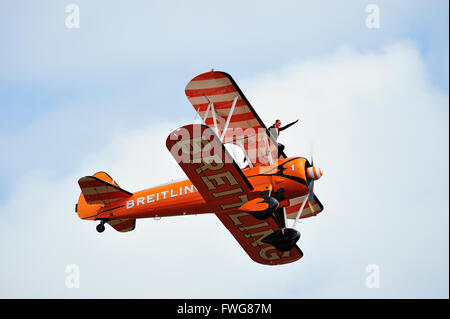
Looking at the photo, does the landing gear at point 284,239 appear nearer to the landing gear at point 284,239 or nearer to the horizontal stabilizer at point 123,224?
the landing gear at point 284,239

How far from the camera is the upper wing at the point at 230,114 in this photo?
2209 centimetres

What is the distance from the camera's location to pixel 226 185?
22.2m

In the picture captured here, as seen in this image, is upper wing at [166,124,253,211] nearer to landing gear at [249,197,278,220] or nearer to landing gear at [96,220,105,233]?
landing gear at [249,197,278,220]

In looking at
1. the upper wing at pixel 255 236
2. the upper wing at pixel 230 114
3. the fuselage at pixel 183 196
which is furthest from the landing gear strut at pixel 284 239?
the upper wing at pixel 230 114

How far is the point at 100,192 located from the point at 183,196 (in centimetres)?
260

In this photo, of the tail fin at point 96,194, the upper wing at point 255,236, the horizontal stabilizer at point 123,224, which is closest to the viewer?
the tail fin at point 96,194

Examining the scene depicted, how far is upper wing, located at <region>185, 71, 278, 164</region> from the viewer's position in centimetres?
2209

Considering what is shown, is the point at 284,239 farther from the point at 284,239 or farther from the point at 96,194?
the point at 96,194

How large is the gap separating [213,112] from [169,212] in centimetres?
315

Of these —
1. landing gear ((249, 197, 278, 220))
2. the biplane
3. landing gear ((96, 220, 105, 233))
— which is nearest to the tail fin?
the biplane

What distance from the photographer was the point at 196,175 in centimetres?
2195

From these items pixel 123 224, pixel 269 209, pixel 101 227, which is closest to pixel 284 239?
pixel 269 209
